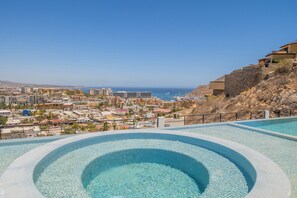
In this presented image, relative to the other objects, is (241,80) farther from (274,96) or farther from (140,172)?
(140,172)

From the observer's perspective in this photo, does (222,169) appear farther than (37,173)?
Yes

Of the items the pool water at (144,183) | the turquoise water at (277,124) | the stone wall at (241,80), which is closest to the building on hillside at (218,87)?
the stone wall at (241,80)

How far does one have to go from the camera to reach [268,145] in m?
5.78

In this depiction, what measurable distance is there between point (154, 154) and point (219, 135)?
2695 mm

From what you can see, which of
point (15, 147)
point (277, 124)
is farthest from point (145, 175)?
point (277, 124)

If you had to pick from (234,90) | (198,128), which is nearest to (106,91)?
(234,90)

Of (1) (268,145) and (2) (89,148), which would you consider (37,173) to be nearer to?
(2) (89,148)

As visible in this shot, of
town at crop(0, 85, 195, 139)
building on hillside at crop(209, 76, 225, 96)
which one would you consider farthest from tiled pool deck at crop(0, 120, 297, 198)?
building on hillside at crop(209, 76, 225, 96)

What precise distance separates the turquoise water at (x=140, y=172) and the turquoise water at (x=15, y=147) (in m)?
0.93

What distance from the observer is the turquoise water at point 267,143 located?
13.8 ft

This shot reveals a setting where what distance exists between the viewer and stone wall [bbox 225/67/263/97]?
18.8 metres

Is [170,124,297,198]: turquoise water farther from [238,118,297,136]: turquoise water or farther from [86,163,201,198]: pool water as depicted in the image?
[86,163,201,198]: pool water

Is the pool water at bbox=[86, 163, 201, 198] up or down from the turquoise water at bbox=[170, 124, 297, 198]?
down

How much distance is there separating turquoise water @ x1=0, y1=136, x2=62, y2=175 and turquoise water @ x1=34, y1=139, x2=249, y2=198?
934mm
